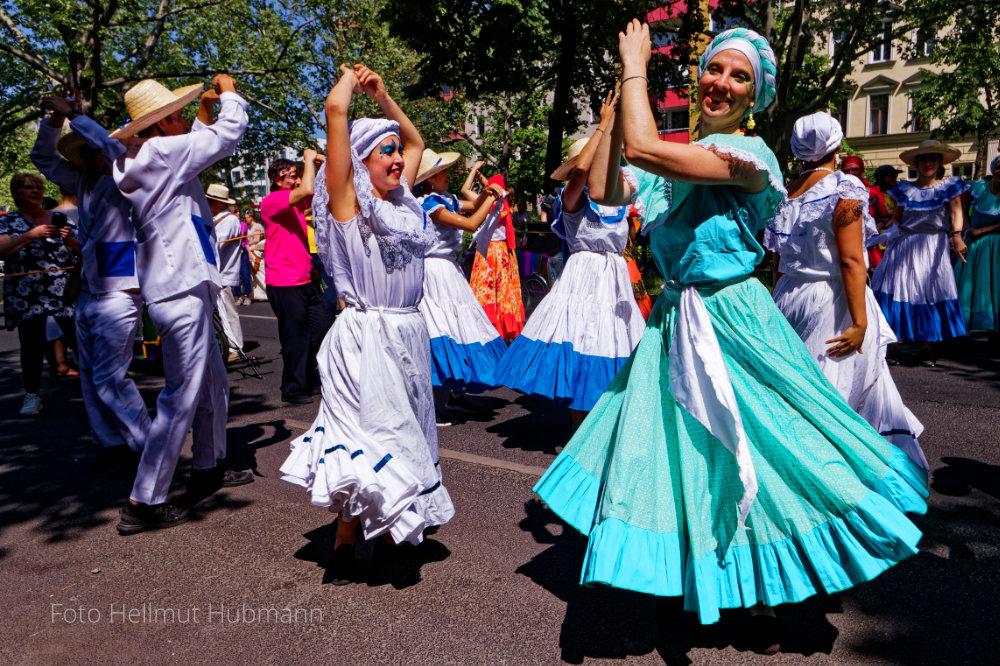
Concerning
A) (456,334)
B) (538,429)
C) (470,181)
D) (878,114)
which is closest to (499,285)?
(470,181)

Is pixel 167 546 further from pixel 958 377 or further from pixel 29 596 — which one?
pixel 958 377

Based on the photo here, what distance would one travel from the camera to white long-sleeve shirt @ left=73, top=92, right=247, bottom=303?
374 centimetres

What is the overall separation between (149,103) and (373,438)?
7.28ft

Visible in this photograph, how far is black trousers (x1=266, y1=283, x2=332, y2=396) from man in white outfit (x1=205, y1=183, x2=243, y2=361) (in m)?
1.23

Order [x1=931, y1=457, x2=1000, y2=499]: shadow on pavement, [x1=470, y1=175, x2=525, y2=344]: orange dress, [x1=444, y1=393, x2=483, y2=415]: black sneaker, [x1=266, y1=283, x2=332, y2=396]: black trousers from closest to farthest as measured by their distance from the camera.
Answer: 1. [x1=931, y1=457, x2=1000, y2=499]: shadow on pavement
2. [x1=444, y1=393, x2=483, y2=415]: black sneaker
3. [x1=266, y1=283, x2=332, y2=396]: black trousers
4. [x1=470, y1=175, x2=525, y2=344]: orange dress

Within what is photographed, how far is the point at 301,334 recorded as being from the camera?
23.4 feet

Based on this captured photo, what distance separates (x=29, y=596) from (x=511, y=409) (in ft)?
13.1

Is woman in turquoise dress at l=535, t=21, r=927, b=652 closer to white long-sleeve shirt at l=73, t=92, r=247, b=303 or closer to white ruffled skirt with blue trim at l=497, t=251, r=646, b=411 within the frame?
white long-sleeve shirt at l=73, t=92, r=247, b=303

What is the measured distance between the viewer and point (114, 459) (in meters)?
4.97

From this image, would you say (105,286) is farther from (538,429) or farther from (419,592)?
(538,429)

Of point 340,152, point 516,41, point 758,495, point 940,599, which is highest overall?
point 516,41

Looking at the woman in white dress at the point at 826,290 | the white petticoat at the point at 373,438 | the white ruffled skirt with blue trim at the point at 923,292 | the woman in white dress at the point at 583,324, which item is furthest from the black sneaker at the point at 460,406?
the white ruffled skirt with blue trim at the point at 923,292

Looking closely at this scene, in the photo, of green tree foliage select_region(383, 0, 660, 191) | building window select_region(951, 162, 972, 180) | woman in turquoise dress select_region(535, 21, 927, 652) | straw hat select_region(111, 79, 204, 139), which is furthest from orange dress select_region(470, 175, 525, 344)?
building window select_region(951, 162, 972, 180)

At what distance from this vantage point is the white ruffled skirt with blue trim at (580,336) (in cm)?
505
